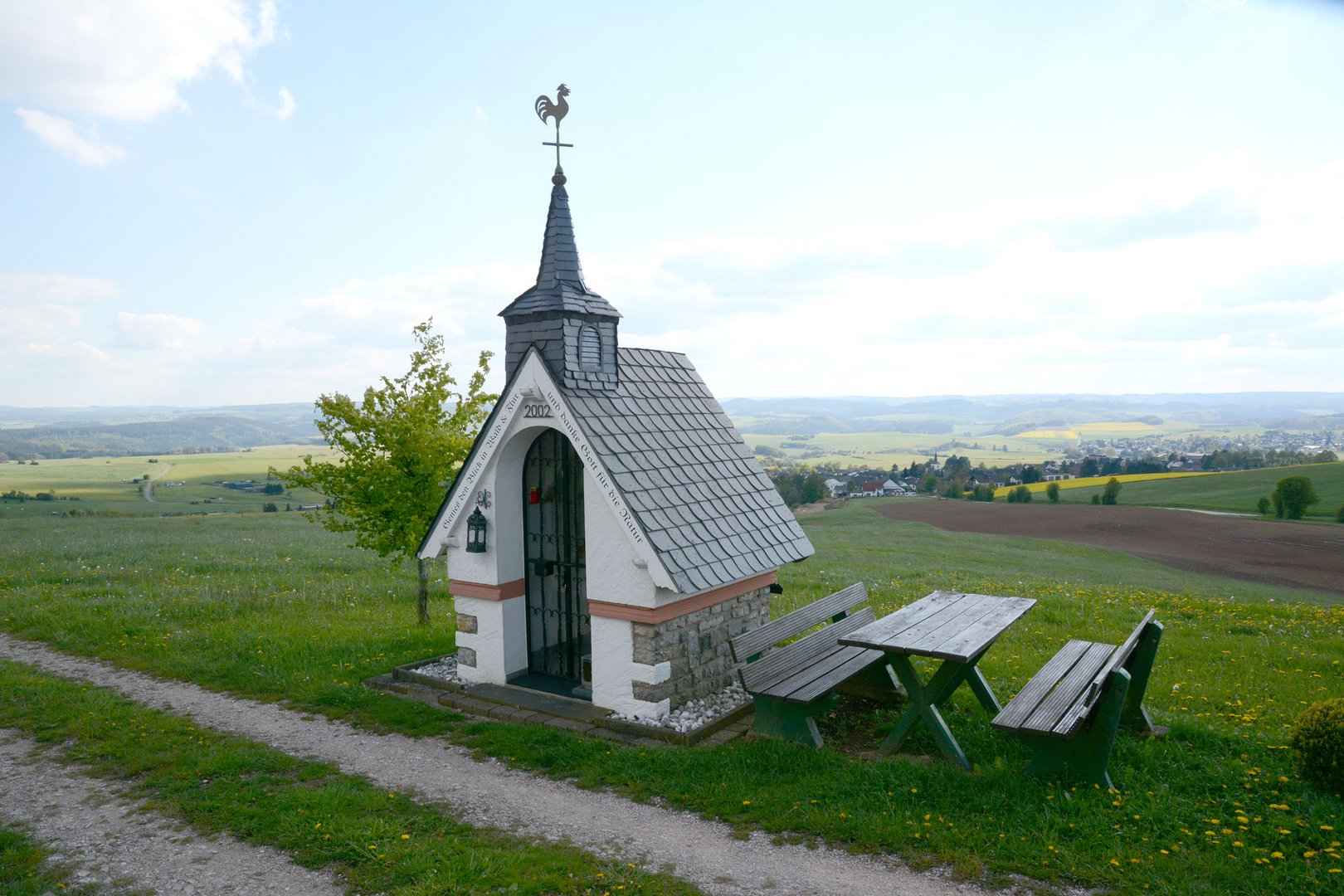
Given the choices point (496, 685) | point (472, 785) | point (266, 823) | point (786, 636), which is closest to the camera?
point (266, 823)

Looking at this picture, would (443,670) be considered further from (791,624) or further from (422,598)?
(791,624)

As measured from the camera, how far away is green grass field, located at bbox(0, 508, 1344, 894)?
607 cm

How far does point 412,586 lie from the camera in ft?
59.5

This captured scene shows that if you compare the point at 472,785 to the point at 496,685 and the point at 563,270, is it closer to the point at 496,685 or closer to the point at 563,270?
the point at 496,685

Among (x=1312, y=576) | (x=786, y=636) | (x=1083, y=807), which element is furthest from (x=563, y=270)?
(x=1312, y=576)

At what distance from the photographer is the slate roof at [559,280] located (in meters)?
10.2

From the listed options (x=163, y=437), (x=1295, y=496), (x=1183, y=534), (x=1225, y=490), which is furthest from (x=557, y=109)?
(x=163, y=437)

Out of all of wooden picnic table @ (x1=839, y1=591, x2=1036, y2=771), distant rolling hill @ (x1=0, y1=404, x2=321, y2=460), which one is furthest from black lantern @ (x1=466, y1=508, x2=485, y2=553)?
distant rolling hill @ (x1=0, y1=404, x2=321, y2=460)

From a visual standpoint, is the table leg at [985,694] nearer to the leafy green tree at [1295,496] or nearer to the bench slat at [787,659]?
the bench slat at [787,659]

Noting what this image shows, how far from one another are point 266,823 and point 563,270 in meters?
7.24

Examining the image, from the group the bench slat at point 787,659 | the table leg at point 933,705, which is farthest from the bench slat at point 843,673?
the table leg at point 933,705

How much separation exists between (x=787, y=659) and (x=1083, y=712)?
3.06 metres

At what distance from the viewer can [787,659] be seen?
8.84 meters

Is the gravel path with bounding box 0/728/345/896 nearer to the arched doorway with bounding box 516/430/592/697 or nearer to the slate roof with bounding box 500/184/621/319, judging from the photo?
the arched doorway with bounding box 516/430/592/697
